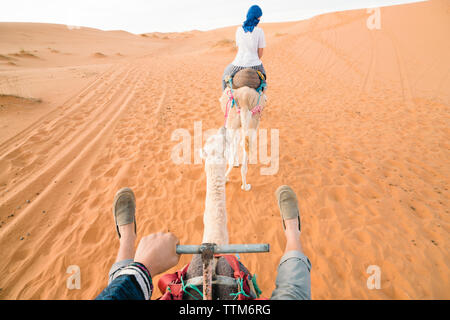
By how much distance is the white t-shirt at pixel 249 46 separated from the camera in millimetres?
2596

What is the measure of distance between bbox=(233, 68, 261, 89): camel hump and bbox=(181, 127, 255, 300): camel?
50.0 inches

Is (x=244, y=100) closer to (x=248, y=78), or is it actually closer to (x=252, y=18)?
(x=248, y=78)

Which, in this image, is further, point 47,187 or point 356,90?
point 356,90

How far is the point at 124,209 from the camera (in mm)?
2080

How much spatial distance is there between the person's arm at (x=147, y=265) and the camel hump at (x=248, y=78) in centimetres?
202

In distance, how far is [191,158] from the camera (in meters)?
4.04

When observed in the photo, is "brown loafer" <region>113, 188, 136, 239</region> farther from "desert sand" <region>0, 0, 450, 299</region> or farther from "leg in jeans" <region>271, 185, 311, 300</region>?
"leg in jeans" <region>271, 185, 311, 300</region>

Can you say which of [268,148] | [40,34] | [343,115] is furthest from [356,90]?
[40,34]

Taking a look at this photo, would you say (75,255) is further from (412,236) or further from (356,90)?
(356,90)

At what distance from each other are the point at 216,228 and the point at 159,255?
407 millimetres

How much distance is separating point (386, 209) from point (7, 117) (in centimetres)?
797

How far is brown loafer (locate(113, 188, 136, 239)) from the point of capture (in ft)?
6.61

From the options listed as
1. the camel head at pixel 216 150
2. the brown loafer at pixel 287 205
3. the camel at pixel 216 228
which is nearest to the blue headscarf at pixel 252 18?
the camel at pixel 216 228

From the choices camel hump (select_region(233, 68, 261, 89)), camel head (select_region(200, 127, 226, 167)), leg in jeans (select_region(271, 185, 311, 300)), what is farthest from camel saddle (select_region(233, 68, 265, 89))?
leg in jeans (select_region(271, 185, 311, 300))
